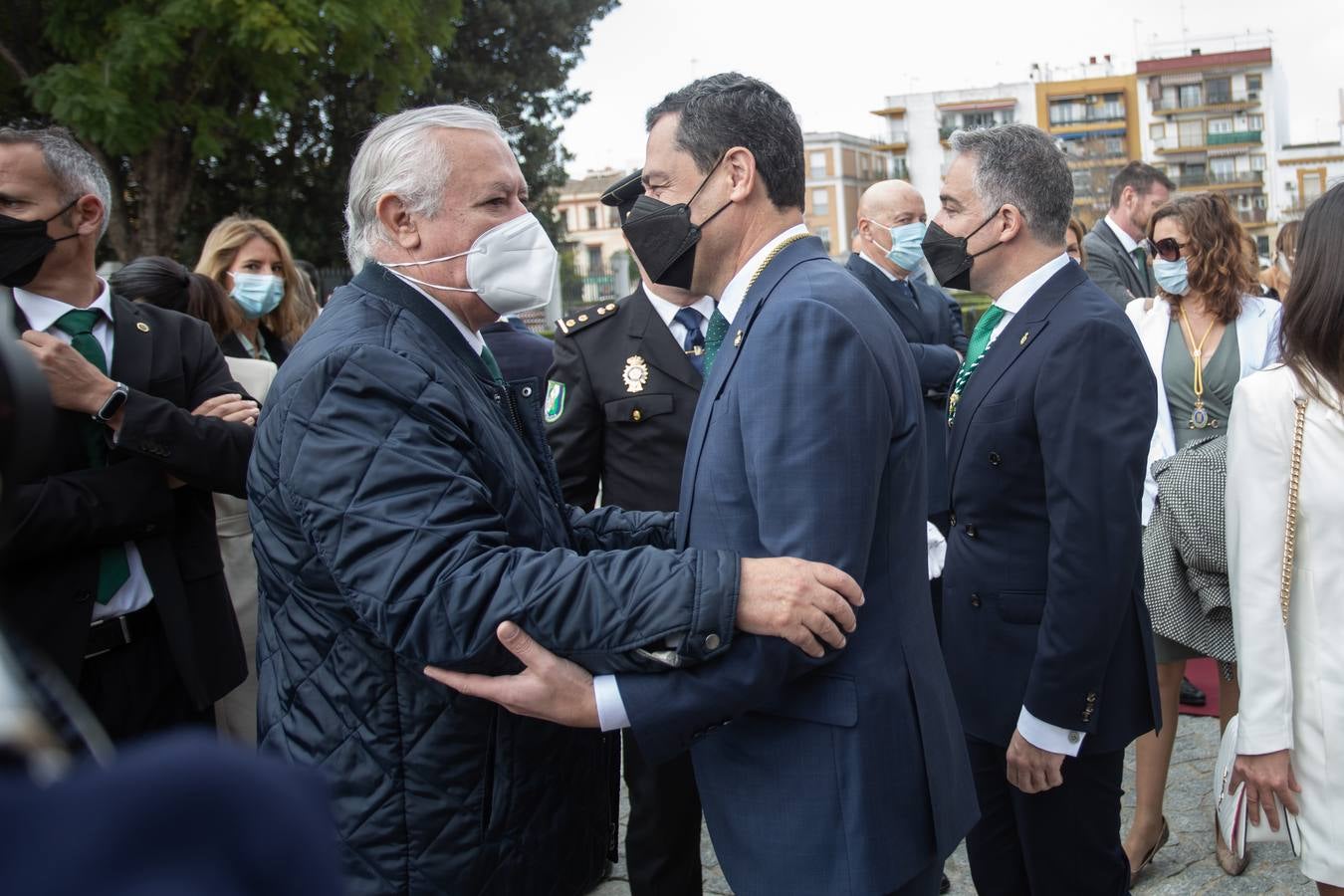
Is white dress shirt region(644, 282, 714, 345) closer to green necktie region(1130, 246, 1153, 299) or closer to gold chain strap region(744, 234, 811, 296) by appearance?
gold chain strap region(744, 234, 811, 296)

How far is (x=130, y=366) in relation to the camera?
2.96 meters

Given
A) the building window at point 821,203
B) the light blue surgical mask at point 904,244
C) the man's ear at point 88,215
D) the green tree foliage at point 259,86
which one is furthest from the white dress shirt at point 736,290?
the building window at point 821,203

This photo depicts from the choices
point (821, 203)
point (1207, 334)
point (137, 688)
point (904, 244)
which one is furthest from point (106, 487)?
point (821, 203)

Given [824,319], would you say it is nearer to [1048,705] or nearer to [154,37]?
[1048,705]

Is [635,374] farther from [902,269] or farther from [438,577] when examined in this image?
[902,269]

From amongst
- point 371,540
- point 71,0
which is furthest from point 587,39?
point 371,540

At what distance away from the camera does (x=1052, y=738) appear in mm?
2525

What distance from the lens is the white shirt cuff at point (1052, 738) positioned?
2.52 m

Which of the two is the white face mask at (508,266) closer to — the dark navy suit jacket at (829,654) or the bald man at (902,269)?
the dark navy suit jacket at (829,654)

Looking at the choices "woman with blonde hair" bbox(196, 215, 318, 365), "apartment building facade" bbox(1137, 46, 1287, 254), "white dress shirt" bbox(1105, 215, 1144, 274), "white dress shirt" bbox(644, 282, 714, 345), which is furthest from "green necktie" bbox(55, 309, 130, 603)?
"apartment building facade" bbox(1137, 46, 1287, 254)

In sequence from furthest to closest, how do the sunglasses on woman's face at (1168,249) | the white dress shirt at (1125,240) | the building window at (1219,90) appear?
the building window at (1219,90) → the white dress shirt at (1125,240) → the sunglasses on woman's face at (1168,249)

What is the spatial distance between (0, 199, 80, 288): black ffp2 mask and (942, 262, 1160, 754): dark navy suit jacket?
2379 millimetres

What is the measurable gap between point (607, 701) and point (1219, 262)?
3.96 m

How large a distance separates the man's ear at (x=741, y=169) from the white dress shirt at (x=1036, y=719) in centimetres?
101
